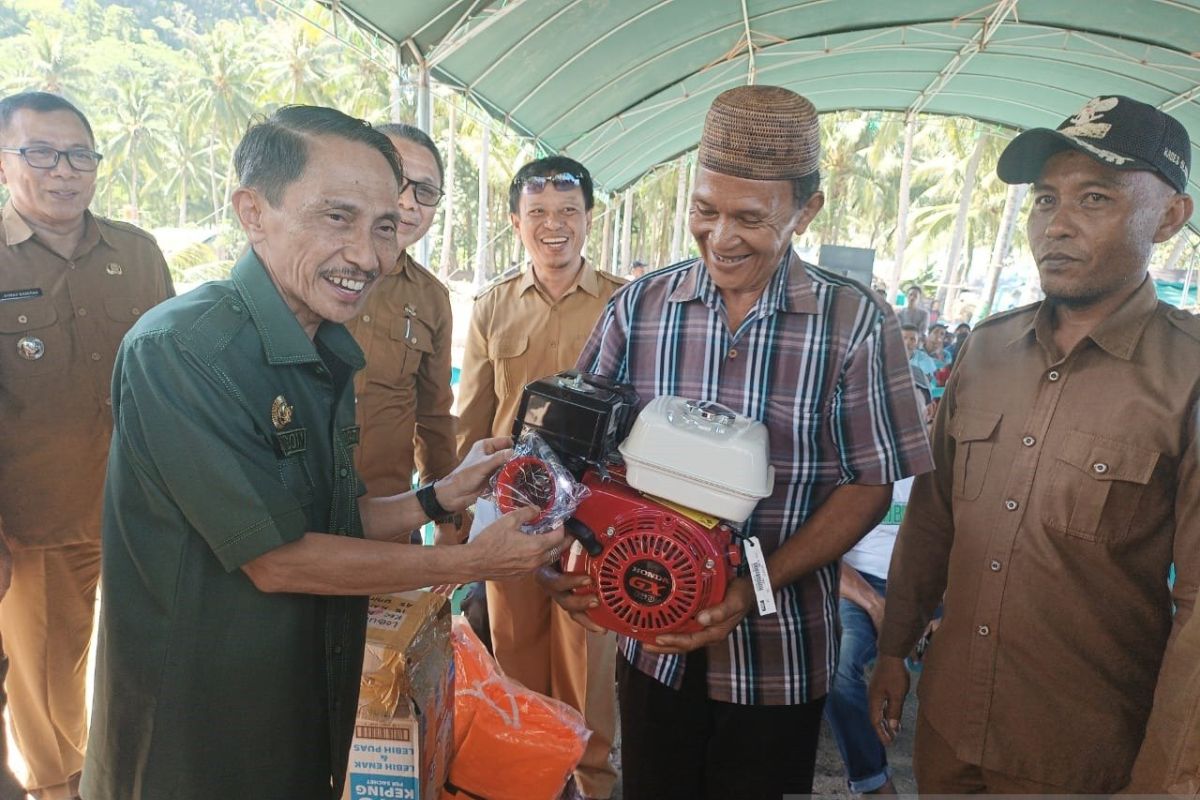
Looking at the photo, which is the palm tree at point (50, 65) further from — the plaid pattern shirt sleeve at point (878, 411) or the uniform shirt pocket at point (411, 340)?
the plaid pattern shirt sleeve at point (878, 411)

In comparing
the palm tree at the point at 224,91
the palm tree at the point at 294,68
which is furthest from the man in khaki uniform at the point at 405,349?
the palm tree at the point at 224,91

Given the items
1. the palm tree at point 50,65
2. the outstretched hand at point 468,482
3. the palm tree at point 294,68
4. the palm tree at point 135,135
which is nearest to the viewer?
the outstretched hand at point 468,482

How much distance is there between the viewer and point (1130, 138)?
159cm

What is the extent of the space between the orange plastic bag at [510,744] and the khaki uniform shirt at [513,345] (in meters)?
1.22

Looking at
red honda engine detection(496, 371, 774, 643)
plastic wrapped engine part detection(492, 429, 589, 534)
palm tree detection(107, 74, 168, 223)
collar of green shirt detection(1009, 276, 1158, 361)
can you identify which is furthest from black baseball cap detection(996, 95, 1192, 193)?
palm tree detection(107, 74, 168, 223)

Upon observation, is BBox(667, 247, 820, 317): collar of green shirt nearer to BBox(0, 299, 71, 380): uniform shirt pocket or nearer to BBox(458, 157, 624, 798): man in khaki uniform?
BBox(458, 157, 624, 798): man in khaki uniform

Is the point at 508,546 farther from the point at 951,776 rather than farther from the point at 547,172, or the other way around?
the point at 547,172

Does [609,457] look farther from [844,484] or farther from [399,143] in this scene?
[399,143]

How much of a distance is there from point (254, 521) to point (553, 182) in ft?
8.10

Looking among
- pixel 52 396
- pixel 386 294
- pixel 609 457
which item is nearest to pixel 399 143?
pixel 386 294

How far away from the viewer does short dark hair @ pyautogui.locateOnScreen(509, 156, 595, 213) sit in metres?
3.38

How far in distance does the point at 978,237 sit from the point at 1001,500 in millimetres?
41139

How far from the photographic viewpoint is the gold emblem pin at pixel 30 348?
2682mm

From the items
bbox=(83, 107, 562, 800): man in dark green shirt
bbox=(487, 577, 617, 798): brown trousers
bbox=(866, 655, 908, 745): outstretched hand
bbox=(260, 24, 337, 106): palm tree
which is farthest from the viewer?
bbox=(260, 24, 337, 106): palm tree
